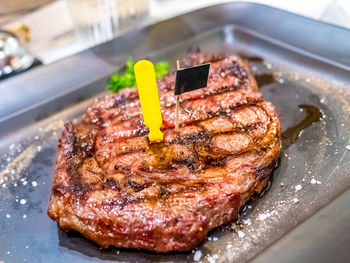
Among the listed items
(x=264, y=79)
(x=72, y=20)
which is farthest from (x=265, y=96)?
A: (x=72, y=20)

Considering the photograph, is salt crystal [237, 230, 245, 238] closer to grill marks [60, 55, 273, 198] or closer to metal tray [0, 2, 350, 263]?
metal tray [0, 2, 350, 263]

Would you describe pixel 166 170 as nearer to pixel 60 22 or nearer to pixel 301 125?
pixel 301 125

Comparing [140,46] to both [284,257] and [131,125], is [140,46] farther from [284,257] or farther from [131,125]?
[284,257]

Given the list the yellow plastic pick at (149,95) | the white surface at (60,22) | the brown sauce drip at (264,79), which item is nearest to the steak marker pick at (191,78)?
the yellow plastic pick at (149,95)

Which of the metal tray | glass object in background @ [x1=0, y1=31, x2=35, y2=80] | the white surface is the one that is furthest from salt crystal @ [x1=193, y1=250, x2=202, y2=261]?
the white surface

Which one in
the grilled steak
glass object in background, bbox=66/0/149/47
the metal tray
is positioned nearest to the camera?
the grilled steak

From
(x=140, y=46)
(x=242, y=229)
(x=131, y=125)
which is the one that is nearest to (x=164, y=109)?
(x=131, y=125)

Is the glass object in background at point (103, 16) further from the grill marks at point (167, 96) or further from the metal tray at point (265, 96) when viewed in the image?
the grill marks at point (167, 96)
